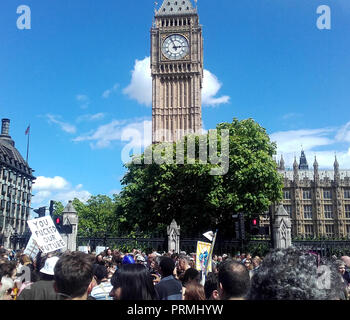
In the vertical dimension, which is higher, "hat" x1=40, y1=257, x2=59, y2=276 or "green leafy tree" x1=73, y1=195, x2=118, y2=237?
"green leafy tree" x1=73, y1=195, x2=118, y2=237

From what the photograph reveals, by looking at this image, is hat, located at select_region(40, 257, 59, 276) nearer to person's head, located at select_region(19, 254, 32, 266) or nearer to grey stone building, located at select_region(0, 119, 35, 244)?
person's head, located at select_region(19, 254, 32, 266)

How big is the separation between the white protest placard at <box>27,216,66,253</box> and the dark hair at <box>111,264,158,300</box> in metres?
5.03

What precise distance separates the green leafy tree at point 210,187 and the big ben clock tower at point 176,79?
28.1 m

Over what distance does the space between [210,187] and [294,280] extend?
27.0 metres

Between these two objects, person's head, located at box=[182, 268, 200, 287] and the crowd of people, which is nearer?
the crowd of people

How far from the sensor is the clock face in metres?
63.9

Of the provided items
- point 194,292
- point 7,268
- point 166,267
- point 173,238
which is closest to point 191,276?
point 166,267

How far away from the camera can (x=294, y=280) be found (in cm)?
205

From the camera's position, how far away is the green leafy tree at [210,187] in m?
28.6

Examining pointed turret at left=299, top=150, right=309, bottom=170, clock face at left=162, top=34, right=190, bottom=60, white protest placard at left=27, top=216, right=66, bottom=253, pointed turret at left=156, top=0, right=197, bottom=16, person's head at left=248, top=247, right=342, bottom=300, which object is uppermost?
pointed turret at left=156, top=0, right=197, bottom=16

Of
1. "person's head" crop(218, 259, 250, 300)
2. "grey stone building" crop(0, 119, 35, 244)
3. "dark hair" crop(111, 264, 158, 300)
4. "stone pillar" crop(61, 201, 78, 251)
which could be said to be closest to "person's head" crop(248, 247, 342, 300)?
"person's head" crop(218, 259, 250, 300)

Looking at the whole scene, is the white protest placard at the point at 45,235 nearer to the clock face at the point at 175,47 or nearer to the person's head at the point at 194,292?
the person's head at the point at 194,292

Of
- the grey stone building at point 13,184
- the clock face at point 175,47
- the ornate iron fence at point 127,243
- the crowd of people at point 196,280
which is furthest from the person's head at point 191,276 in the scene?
the clock face at point 175,47
